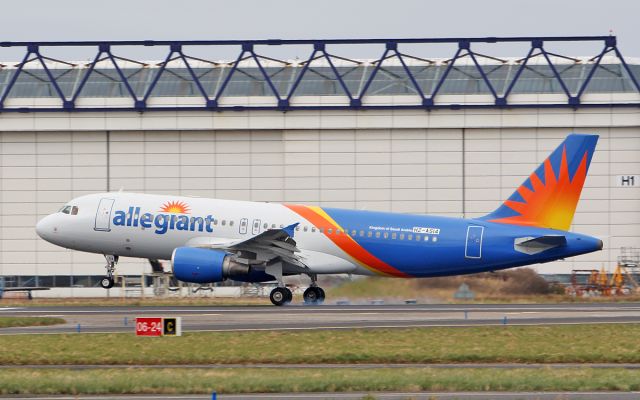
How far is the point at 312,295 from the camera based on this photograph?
154 ft

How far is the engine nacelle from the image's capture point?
43.4m

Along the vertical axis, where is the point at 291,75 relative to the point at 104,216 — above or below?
above

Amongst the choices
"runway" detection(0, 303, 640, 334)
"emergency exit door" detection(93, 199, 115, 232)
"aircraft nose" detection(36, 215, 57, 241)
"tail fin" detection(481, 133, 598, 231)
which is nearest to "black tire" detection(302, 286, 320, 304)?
"runway" detection(0, 303, 640, 334)

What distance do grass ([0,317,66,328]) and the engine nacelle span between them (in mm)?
6683

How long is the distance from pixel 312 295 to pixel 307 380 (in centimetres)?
2245

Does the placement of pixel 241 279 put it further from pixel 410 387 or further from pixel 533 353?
pixel 410 387

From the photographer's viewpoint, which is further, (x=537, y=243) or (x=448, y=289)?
(x=448, y=289)

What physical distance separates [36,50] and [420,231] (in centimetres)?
3322

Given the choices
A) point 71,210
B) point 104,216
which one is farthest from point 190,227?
point 71,210

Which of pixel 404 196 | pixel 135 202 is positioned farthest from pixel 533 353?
pixel 404 196

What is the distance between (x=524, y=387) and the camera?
76.9 feet

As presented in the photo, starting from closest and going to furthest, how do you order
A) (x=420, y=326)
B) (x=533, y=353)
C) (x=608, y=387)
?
(x=608, y=387) → (x=533, y=353) → (x=420, y=326)

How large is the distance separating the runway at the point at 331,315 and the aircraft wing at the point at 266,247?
2120 millimetres

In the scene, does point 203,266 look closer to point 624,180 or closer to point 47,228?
point 47,228
